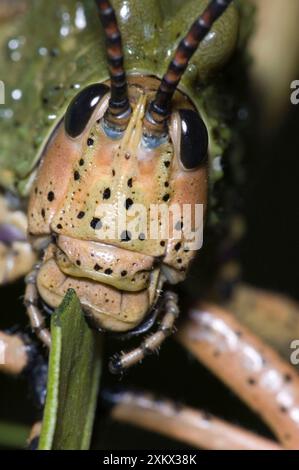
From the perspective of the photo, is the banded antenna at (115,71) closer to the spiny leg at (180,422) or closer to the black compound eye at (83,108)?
the black compound eye at (83,108)

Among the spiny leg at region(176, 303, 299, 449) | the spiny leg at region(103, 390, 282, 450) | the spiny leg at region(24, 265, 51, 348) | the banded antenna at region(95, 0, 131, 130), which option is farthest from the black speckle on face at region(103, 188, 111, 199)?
the spiny leg at region(176, 303, 299, 449)

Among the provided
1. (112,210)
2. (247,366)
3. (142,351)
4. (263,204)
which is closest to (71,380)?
(142,351)

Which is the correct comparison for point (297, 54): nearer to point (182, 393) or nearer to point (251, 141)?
point (251, 141)

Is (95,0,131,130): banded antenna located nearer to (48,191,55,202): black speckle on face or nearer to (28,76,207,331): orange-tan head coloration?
(28,76,207,331): orange-tan head coloration

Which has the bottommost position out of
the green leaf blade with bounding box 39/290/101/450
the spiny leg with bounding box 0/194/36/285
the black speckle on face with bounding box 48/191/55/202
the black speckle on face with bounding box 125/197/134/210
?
the green leaf blade with bounding box 39/290/101/450

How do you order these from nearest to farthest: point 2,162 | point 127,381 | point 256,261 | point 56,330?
point 56,330 → point 2,162 → point 127,381 → point 256,261

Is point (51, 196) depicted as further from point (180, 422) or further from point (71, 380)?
point (180, 422)
